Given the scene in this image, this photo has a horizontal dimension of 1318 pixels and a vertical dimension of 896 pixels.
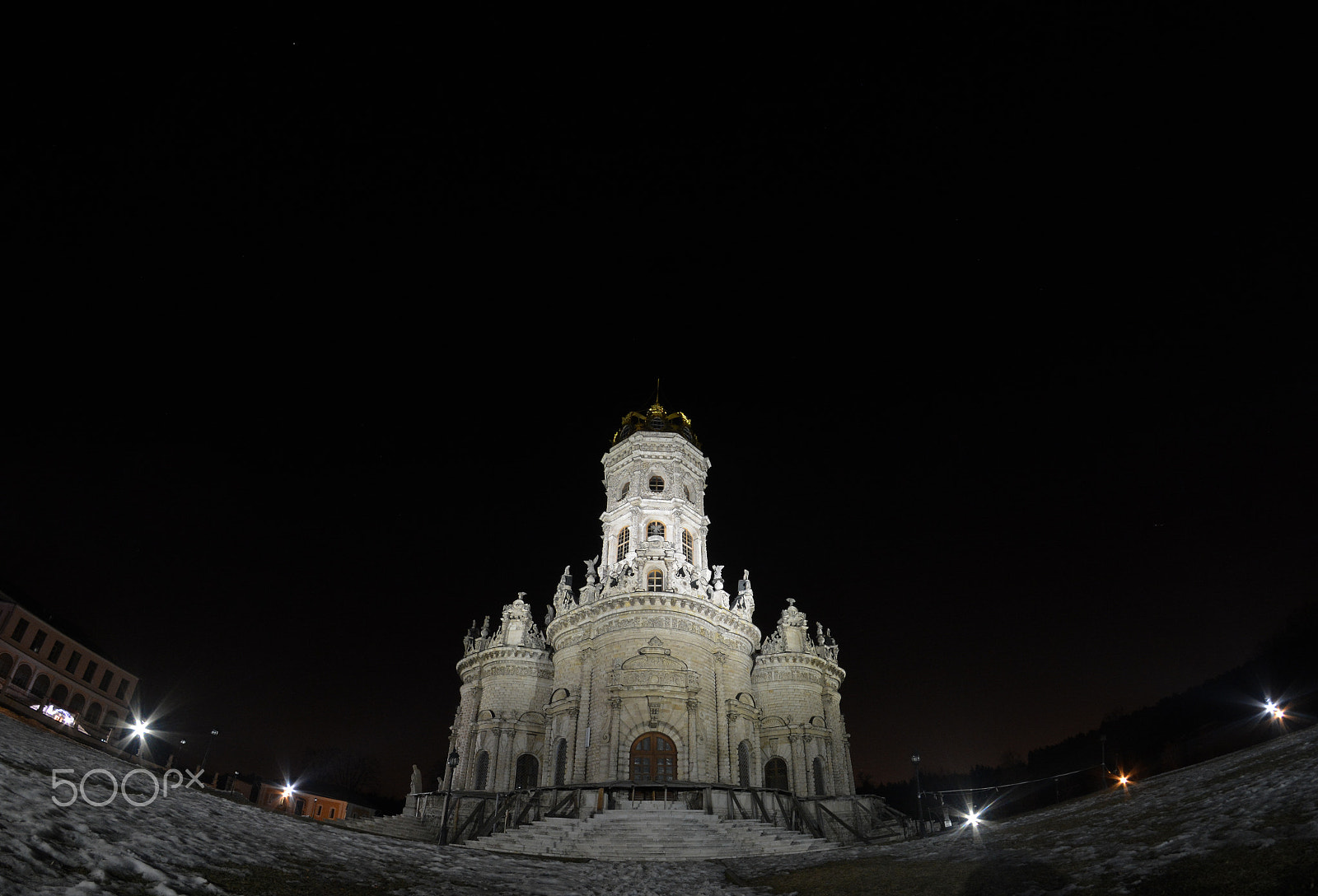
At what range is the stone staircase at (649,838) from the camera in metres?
20.6

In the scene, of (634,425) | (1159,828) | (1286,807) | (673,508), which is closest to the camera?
(1286,807)

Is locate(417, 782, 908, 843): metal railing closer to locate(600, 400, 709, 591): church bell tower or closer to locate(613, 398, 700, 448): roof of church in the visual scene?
locate(600, 400, 709, 591): church bell tower

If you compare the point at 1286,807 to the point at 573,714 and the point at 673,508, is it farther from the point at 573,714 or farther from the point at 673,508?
the point at 673,508

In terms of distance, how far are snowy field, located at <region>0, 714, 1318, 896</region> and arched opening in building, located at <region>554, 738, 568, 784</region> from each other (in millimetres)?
20152

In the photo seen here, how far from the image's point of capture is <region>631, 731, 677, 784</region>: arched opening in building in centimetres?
3141

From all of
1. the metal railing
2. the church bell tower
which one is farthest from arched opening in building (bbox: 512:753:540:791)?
the church bell tower

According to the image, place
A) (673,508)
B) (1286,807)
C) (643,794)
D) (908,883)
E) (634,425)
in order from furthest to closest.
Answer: (634,425) < (673,508) < (643,794) < (908,883) < (1286,807)

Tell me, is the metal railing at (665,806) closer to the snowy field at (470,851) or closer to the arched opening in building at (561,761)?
the arched opening in building at (561,761)

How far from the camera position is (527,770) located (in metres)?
36.9

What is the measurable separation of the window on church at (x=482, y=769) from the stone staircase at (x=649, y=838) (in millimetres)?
13434

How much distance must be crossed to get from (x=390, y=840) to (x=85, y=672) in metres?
75.2

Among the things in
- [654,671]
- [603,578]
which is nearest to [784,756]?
[654,671]

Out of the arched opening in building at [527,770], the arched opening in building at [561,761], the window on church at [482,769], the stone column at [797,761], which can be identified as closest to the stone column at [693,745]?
the arched opening in building at [561,761]

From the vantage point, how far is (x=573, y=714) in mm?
34375
